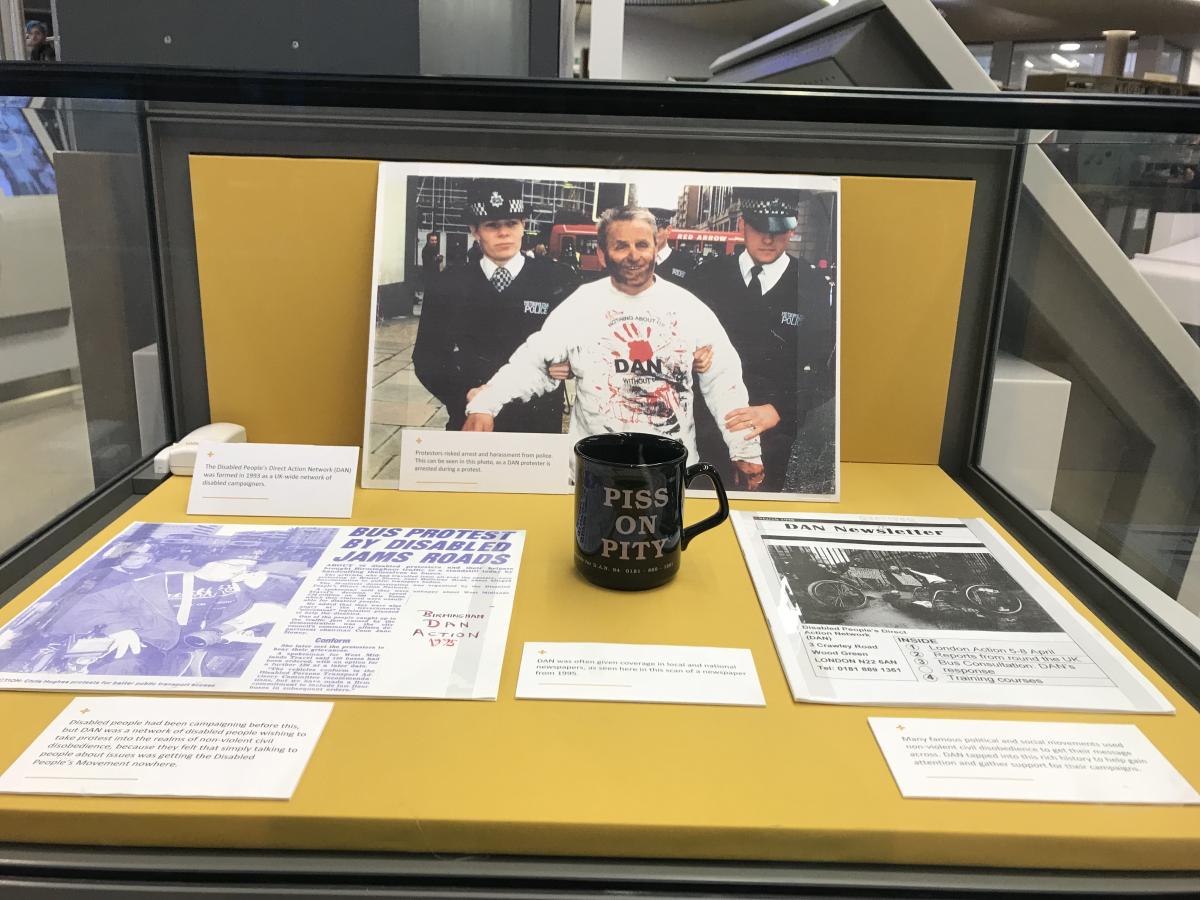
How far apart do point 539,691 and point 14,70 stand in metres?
0.58

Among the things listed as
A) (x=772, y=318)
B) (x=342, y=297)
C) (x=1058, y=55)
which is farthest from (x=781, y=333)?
(x=1058, y=55)

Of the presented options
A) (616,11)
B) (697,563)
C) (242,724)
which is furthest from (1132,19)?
(242,724)

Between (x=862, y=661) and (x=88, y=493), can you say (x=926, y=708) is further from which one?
(x=88, y=493)

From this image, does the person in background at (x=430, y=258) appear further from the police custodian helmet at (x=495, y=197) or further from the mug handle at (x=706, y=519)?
the mug handle at (x=706, y=519)

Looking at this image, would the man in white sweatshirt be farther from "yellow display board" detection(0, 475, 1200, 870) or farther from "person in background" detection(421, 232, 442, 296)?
"yellow display board" detection(0, 475, 1200, 870)

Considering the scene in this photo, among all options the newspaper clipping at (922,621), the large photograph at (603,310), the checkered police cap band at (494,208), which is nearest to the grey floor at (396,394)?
the large photograph at (603,310)

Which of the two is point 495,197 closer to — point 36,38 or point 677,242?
point 677,242

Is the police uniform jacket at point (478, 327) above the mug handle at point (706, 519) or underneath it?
above

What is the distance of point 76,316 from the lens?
1.02m

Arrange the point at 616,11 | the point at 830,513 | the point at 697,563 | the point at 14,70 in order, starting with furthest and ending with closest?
the point at 616,11 < the point at 830,513 < the point at 697,563 < the point at 14,70

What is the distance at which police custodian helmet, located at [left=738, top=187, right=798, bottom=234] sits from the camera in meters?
0.89

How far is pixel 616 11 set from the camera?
155 centimetres
